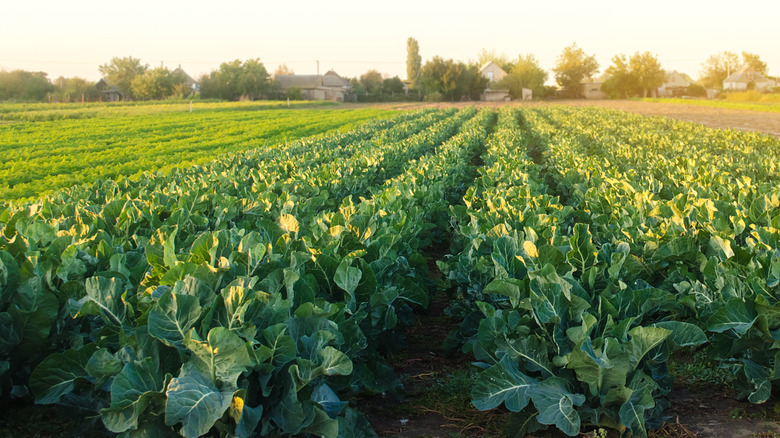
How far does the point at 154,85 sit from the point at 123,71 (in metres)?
16.6

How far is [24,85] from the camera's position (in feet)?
244

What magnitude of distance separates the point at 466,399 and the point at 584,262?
4.13 ft

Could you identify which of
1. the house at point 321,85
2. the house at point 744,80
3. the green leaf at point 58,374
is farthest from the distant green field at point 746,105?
the house at point 744,80

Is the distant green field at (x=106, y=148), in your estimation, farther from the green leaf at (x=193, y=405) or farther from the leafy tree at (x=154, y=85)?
the leafy tree at (x=154, y=85)

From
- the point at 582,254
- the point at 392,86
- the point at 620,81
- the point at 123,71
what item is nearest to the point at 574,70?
the point at 620,81

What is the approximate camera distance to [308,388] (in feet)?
9.77

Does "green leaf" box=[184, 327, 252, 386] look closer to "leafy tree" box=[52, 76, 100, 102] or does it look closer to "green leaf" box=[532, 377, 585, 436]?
"green leaf" box=[532, 377, 585, 436]

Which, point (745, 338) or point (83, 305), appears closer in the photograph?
point (83, 305)

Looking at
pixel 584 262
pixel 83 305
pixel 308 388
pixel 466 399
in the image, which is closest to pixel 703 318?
pixel 584 262

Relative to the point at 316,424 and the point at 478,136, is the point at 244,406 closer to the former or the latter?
the point at 316,424

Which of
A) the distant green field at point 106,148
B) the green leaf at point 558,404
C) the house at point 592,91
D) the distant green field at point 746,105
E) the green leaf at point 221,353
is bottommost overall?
the green leaf at point 558,404

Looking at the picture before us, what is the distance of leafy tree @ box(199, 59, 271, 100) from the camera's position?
74.8 meters

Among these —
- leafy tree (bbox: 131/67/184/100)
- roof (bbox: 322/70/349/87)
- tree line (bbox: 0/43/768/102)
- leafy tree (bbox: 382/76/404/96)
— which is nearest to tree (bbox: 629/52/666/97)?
tree line (bbox: 0/43/768/102)

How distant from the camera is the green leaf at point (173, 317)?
107 inches
